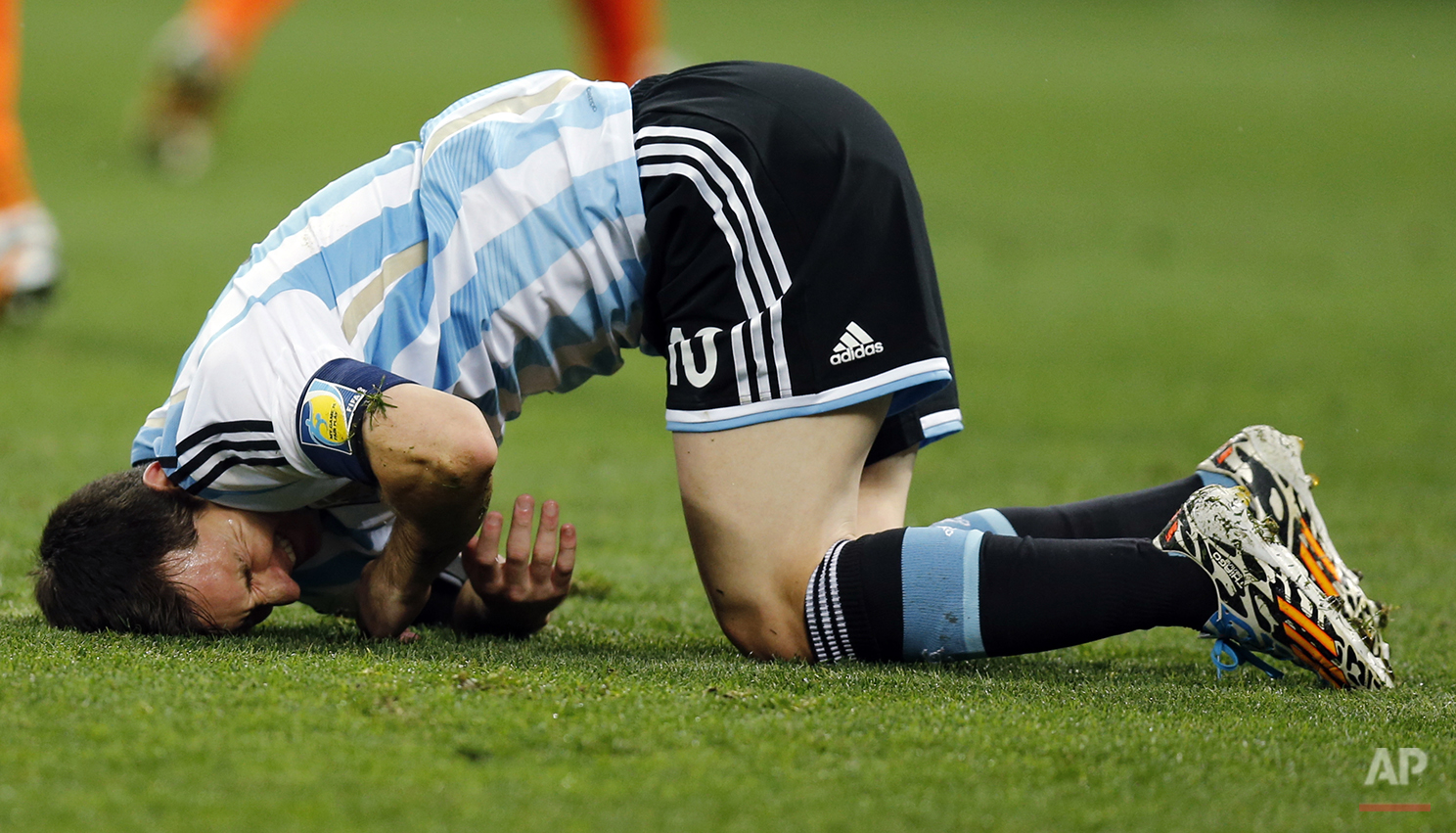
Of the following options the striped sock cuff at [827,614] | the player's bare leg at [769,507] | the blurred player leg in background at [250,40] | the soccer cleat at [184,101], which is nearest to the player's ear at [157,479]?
the player's bare leg at [769,507]

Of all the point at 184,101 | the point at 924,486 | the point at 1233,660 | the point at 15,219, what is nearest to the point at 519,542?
the point at 1233,660

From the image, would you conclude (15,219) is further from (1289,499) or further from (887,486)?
(1289,499)

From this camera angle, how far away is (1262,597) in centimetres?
211

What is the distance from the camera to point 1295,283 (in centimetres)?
795

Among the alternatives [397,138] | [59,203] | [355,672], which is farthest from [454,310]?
[397,138]

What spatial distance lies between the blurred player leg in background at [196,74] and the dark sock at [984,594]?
438 cm

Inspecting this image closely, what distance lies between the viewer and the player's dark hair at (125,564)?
2.23 metres

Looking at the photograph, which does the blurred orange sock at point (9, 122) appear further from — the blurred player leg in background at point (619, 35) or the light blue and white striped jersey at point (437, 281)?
the light blue and white striped jersey at point (437, 281)

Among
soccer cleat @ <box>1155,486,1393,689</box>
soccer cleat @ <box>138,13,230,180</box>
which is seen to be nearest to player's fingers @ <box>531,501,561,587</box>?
soccer cleat @ <box>1155,486,1393,689</box>

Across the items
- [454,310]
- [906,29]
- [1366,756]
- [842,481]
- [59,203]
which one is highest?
[906,29]

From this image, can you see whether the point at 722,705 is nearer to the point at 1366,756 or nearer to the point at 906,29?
the point at 1366,756

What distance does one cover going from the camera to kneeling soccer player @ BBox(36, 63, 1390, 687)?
2158 millimetres

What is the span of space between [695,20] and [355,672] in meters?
18.0

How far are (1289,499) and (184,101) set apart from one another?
25.6 feet
